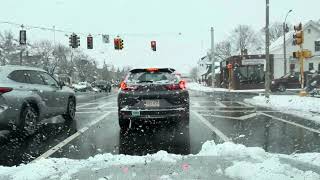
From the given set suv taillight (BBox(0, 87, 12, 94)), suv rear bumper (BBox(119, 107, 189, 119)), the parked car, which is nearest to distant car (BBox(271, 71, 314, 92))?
→ the parked car

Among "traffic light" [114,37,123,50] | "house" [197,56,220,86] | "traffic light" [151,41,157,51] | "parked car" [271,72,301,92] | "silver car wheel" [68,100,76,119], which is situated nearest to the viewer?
"silver car wheel" [68,100,76,119]

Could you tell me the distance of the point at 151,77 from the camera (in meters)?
9.85

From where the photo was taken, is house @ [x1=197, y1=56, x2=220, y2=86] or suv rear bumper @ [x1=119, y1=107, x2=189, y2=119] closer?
suv rear bumper @ [x1=119, y1=107, x2=189, y2=119]

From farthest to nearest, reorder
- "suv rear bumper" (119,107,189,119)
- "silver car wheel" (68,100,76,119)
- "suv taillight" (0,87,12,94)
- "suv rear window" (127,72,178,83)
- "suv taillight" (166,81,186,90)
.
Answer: "silver car wheel" (68,100,76,119), "suv rear window" (127,72,178,83), "suv taillight" (166,81,186,90), "suv rear bumper" (119,107,189,119), "suv taillight" (0,87,12,94)

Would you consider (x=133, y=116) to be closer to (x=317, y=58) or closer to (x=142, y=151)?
(x=142, y=151)

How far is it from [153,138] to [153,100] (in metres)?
0.97

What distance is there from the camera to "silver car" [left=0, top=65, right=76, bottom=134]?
8.45 m

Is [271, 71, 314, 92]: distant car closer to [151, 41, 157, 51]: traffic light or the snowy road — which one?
[151, 41, 157, 51]: traffic light

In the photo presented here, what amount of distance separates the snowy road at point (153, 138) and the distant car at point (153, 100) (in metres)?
0.41

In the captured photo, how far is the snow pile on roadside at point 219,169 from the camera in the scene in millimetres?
5242

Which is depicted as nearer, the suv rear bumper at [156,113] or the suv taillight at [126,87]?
the suv rear bumper at [156,113]

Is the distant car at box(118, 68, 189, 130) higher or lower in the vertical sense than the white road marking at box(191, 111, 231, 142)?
higher

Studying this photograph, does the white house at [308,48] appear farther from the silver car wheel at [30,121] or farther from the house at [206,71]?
the silver car wheel at [30,121]

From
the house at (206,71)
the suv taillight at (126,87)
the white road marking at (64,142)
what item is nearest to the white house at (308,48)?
the house at (206,71)
